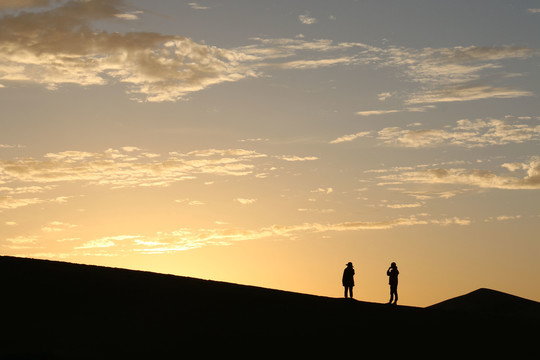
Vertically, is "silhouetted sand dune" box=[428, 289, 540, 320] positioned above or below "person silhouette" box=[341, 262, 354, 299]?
above

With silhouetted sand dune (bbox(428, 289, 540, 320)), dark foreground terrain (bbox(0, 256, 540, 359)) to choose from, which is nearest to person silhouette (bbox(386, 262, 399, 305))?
dark foreground terrain (bbox(0, 256, 540, 359))

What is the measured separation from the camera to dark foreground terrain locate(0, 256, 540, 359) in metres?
23.0

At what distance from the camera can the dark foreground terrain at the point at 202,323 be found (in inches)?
907

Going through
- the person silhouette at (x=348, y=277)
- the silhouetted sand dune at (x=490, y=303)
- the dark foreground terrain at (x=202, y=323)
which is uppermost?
the silhouetted sand dune at (x=490, y=303)

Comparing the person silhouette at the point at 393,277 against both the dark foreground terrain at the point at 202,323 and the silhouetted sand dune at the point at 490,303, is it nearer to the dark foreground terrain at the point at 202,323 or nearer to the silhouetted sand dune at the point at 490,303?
the dark foreground terrain at the point at 202,323

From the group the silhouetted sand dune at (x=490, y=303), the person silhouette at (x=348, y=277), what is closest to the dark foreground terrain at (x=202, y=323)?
the person silhouette at (x=348, y=277)

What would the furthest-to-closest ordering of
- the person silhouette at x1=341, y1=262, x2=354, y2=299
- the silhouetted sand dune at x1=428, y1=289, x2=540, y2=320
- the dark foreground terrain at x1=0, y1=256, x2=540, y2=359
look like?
1. the silhouetted sand dune at x1=428, y1=289, x2=540, y2=320
2. the person silhouette at x1=341, y1=262, x2=354, y2=299
3. the dark foreground terrain at x1=0, y1=256, x2=540, y2=359

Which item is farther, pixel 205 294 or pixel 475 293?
pixel 475 293

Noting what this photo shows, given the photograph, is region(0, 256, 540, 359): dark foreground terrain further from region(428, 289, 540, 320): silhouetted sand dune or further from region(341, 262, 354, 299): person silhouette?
region(428, 289, 540, 320): silhouetted sand dune

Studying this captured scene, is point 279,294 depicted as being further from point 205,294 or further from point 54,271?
point 54,271

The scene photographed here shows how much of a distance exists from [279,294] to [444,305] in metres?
37.6

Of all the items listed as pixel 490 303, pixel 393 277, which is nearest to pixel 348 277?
pixel 393 277

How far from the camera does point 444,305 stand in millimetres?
68250

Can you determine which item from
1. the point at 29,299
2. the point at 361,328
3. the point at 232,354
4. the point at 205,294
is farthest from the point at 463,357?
the point at 29,299
